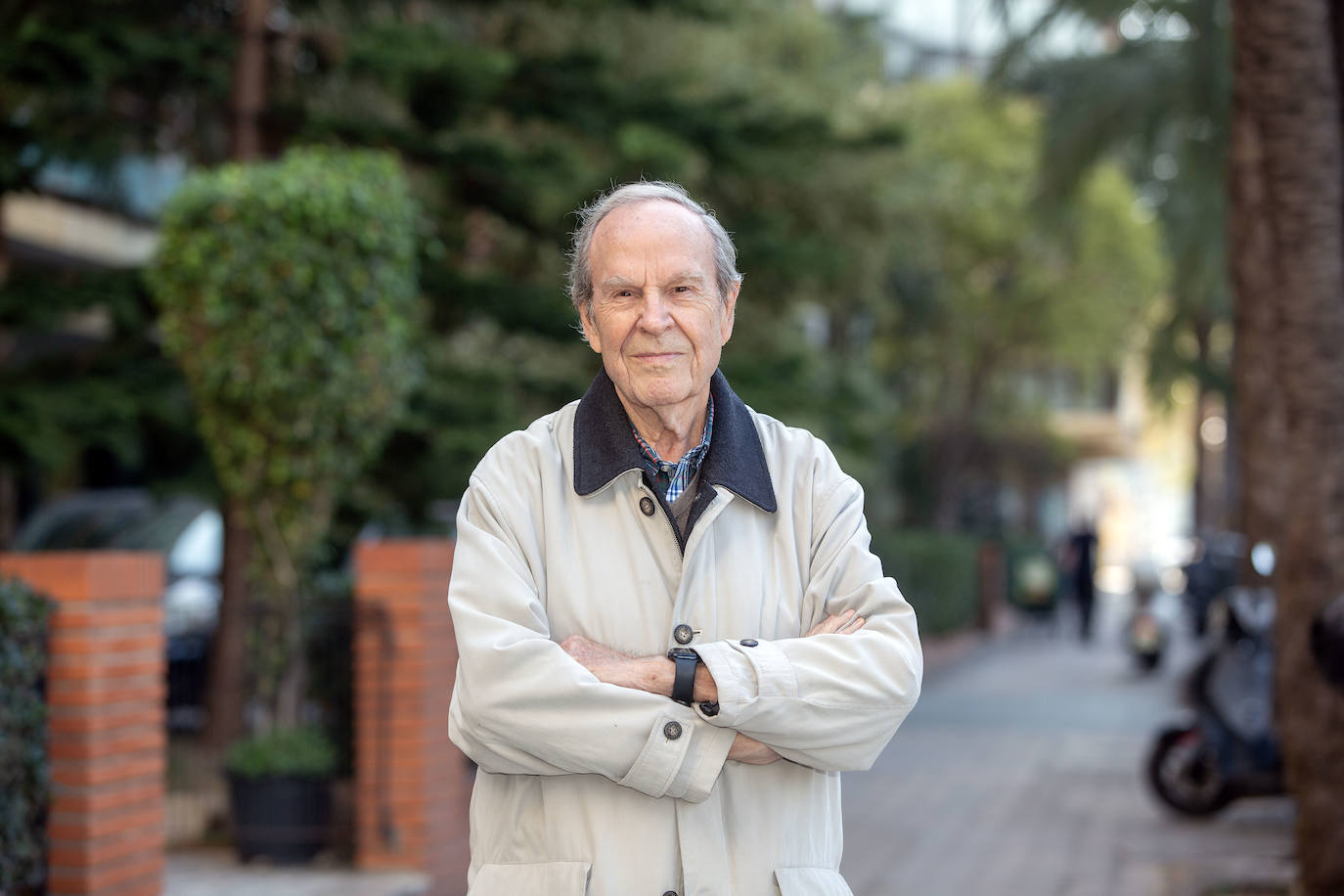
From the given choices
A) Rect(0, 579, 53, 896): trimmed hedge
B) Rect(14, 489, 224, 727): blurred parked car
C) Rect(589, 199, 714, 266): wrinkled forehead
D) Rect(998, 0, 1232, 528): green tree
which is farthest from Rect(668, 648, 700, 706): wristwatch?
Rect(14, 489, 224, 727): blurred parked car

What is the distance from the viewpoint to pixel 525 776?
264cm

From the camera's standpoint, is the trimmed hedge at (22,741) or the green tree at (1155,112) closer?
the trimmed hedge at (22,741)

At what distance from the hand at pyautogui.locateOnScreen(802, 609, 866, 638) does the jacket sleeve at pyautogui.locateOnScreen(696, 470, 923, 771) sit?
0.01 m

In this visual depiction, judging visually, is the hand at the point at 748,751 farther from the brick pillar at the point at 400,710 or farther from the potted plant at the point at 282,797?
the potted plant at the point at 282,797

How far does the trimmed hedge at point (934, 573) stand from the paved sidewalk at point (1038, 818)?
3709mm

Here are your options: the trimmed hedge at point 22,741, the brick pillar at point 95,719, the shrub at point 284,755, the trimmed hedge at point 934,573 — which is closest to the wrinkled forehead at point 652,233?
the trimmed hedge at point 22,741

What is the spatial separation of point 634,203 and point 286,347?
5152 mm

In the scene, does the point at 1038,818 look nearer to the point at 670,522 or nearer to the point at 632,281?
the point at 670,522

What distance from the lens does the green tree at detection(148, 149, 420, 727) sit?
7.57m

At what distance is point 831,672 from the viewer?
2580 millimetres

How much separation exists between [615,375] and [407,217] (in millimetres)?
5521

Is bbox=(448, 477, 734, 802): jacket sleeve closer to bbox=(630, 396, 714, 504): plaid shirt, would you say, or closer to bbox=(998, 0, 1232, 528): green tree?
bbox=(630, 396, 714, 504): plaid shirt

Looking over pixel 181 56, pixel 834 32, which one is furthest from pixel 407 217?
pixel 834 32

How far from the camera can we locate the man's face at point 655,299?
268cm
